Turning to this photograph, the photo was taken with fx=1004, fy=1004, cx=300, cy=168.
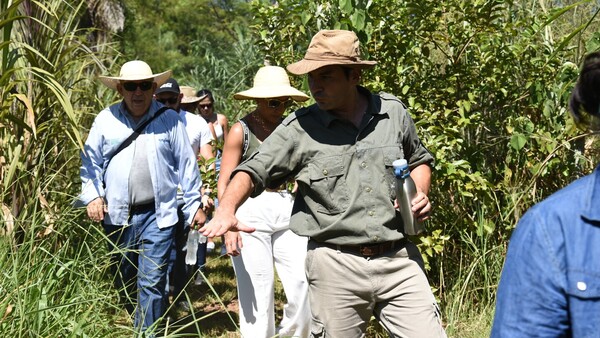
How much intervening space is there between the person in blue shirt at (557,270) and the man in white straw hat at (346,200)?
2.05m

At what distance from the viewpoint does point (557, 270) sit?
2.19 meters

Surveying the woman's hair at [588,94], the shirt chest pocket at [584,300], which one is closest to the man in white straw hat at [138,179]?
the woman's hair at [588,94]

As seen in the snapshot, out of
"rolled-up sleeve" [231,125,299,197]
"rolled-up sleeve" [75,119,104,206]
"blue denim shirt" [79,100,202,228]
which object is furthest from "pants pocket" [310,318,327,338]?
"rolled-up sleeve" [75,119,104,206]

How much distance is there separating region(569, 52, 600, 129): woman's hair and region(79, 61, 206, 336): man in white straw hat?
411cm

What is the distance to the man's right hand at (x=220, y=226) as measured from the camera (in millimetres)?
3848

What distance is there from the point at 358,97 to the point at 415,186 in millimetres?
599

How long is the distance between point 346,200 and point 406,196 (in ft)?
0.95

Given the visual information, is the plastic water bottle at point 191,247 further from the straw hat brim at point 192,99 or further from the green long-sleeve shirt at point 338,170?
the green long-sleeve shirt at point 338,170

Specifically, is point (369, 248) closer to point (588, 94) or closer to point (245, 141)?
point (245, 141)

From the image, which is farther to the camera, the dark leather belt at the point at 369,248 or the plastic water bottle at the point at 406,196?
the dark leather belt at the point at 369,248

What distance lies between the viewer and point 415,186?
14.3 feet

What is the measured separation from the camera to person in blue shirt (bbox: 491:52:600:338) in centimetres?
218

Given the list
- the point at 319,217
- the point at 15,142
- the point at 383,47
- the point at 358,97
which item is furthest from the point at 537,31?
the point at 15,142

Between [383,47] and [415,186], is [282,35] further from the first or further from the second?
[415,186]
